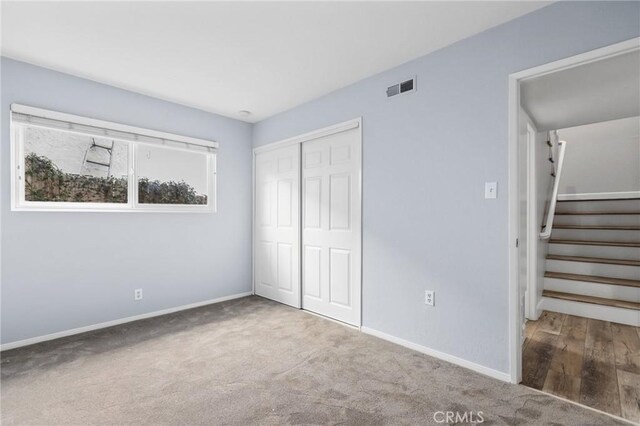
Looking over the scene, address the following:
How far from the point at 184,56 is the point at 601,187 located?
6.55 metres

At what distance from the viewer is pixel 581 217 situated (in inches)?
173

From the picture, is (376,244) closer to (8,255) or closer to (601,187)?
(8,255)

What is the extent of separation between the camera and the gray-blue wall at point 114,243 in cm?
262

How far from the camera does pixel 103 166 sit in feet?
10.4

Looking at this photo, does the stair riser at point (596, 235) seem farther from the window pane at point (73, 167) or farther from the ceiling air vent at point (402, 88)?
the window pane at point (73, 167)

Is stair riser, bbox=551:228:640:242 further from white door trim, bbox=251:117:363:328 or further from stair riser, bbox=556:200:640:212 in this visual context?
white door trim, bbox=251:117:363:328

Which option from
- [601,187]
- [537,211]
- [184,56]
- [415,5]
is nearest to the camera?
[415,5]

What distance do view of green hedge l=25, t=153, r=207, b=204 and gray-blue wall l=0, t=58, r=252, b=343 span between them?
0.18 m

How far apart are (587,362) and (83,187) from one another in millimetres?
4708

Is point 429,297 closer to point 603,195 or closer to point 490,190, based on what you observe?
point 490,190

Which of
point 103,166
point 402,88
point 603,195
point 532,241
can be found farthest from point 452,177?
point 603,195

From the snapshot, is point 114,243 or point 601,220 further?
point 601,220

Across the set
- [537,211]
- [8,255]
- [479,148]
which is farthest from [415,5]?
[8,255]

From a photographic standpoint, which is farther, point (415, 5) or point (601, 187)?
point (601, 187)
